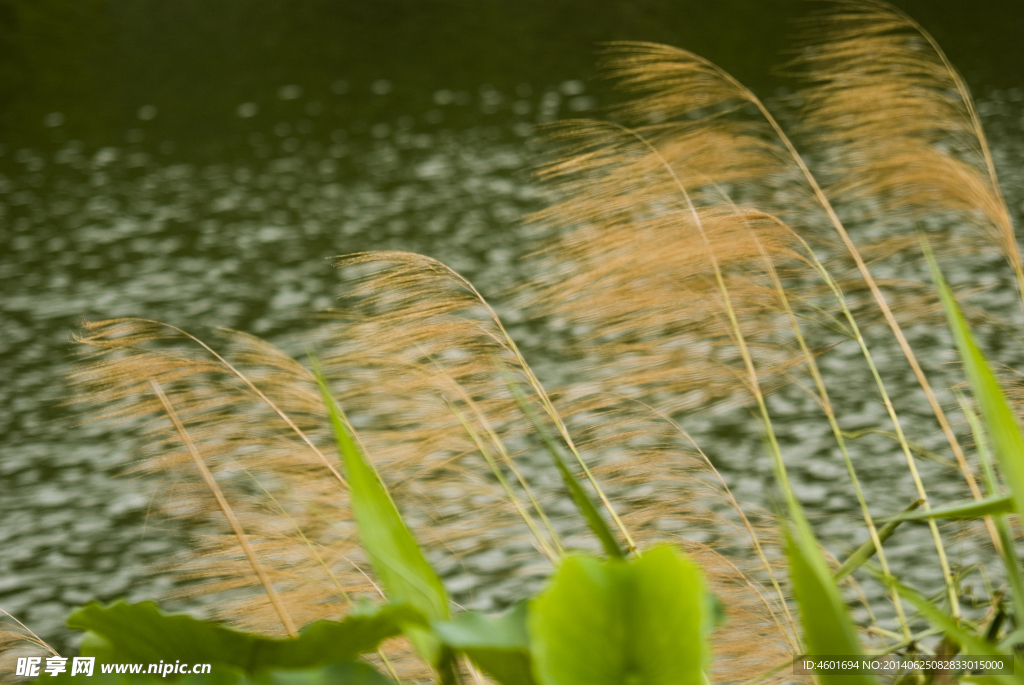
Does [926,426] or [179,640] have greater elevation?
[179,640]

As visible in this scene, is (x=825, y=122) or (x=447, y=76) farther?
(x=447, y=76)

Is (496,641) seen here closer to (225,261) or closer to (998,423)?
(998,423)

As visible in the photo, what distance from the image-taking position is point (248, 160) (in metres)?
12.9

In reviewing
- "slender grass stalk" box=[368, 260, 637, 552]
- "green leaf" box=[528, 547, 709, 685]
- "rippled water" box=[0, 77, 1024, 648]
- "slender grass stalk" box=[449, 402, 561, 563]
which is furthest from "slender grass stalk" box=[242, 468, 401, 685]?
"rippled water" box=[0, 77, 1024, 648]

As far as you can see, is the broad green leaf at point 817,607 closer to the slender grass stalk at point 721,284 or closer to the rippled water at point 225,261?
the slender grass stalk at point 721,284

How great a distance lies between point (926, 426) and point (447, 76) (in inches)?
441

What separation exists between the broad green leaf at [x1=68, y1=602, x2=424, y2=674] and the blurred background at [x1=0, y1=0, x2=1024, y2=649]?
2.77ft

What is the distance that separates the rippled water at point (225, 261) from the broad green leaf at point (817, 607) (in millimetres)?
3680

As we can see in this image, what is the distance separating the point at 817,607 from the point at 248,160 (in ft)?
42.6

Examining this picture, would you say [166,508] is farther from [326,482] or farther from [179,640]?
[179,640]

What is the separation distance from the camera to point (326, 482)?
59.9 inches

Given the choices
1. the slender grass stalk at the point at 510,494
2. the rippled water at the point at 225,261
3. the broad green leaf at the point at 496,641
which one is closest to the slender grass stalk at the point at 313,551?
the slender grass stalk at the point at 510,494

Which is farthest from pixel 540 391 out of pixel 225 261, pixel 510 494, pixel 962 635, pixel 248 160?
pixel 248 160

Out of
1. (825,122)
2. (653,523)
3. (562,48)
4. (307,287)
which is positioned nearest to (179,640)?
(653,523)
